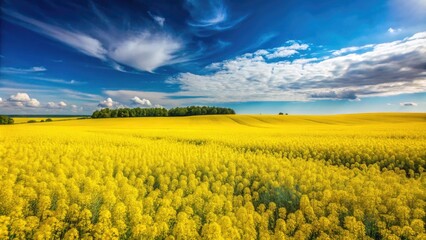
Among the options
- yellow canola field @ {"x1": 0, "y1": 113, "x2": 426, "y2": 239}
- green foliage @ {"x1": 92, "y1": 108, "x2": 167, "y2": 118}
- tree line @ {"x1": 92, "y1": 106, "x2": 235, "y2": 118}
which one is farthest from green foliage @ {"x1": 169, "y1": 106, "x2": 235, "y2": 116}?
yellow canola field @ {"x1": 0, "y1": 113, "x2": 426, "y2": 239}

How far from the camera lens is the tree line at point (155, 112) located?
86.6 metres

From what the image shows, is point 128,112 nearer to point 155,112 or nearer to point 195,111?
point 155,112

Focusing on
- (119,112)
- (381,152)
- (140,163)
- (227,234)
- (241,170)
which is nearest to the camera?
(227,234)

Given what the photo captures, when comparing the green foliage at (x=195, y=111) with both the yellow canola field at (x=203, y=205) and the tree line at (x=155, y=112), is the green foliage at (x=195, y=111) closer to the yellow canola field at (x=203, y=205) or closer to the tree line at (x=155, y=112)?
the tree line at (x=155, y=112)

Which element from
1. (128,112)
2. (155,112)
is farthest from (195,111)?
(128,112)

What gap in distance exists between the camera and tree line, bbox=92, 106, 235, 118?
86562 millimetres

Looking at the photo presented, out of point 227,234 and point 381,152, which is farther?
point 381,152

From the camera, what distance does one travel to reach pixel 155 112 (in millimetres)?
91188

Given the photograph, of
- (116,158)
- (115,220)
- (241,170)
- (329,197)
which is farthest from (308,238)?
(116,158)

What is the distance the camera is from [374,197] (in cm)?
673

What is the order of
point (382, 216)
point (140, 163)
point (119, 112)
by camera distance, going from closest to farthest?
1. point (382, 216)
2. point (140, 163)
3. point (119, 112)

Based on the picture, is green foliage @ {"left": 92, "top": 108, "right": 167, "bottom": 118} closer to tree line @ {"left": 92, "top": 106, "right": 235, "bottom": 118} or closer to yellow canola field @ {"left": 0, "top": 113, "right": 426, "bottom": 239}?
tree line @ {"left": 92, "top": 106, "right": 235, "bottom": 118}

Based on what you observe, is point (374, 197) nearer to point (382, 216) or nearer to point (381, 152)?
point (382, 216)

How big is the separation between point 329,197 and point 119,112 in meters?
86.4
